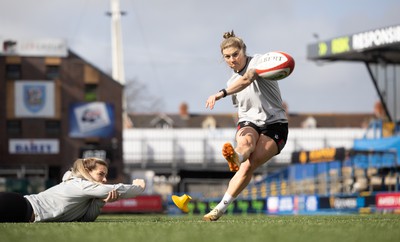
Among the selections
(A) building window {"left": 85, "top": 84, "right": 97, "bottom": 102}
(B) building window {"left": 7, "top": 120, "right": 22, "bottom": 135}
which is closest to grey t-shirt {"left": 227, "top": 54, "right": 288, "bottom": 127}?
(B) building window {"left": 7, "top": 120, "right": 22, "bottom": 135}

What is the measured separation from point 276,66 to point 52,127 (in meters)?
60.3

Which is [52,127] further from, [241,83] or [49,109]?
[241,83]

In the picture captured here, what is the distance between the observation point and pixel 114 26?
8550cm

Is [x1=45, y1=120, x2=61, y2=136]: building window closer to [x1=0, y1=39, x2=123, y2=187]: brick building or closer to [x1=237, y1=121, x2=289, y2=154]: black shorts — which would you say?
[x1=0, y1=39, x2=123, y2=187]: brick building

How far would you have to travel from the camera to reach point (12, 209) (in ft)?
32.8

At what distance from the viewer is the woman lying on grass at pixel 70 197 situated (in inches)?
392

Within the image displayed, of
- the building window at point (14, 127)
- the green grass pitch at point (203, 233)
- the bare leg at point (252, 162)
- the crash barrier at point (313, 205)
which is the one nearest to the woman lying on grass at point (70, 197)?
the bare leg at point (252, 162)

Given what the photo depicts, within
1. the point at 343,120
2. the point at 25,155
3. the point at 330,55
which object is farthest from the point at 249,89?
the point at 343,120

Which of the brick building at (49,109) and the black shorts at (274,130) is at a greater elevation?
the brick building at (49,109)

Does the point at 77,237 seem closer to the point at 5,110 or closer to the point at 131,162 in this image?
the point at 5,110

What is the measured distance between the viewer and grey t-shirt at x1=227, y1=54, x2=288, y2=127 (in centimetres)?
1011

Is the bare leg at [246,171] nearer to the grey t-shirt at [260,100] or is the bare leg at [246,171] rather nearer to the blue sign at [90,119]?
the grey t-shirt at [260,100]

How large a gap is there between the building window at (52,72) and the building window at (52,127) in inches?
129

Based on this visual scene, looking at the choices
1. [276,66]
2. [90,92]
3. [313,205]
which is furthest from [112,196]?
[90,92]
